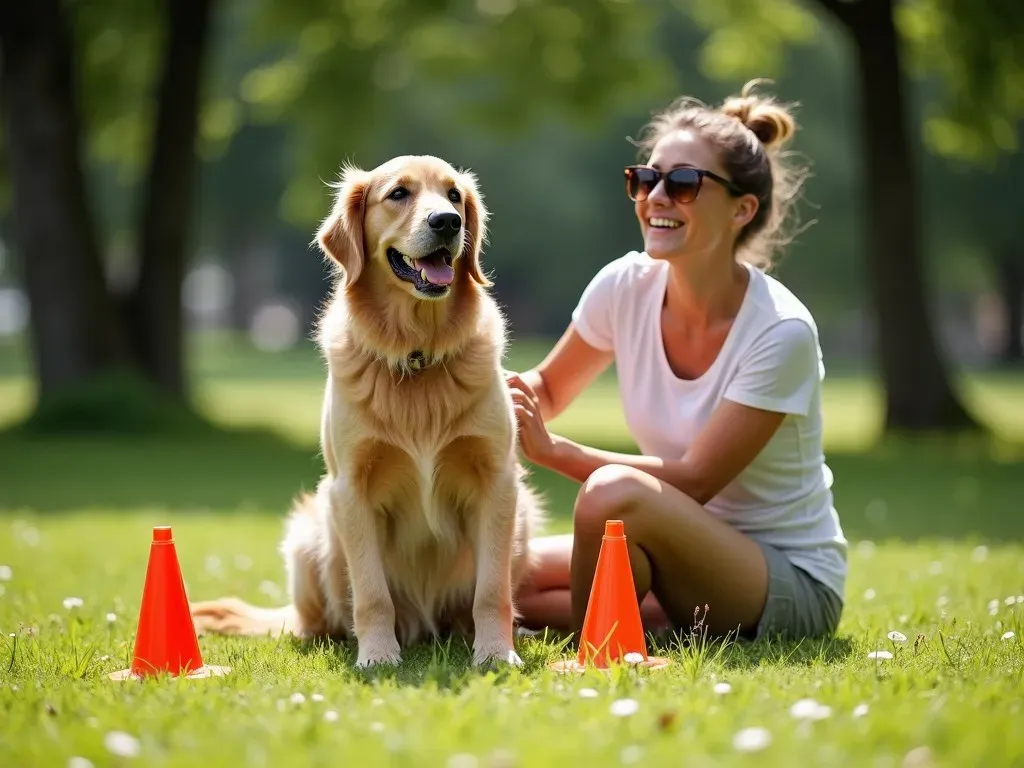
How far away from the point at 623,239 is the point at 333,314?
3883 cm

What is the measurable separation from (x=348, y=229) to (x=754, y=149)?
5.06 feet

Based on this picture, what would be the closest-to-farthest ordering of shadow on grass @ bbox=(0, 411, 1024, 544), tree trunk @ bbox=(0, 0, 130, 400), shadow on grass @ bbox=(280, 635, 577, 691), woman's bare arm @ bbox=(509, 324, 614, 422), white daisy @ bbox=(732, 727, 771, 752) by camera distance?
white daisy @ bbox=(732, 727, 771, 752) → shadow on grass @ bbox=(280, 635, 577, 691) → woman's bare arm @ bbox=(509, 324, 614, 422) → shadow on grass @ bbox=(0, 411, 1024, 544) → tree trunk @ bbox=(0, 0, 130, 400)

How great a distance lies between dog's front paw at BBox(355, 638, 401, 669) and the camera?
3894mm

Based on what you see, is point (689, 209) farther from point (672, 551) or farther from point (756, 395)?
point (672, 551)

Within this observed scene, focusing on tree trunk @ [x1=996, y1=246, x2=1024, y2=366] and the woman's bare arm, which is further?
tree trunk @ [x1=996, y1=246, x2=1024, y2=366]

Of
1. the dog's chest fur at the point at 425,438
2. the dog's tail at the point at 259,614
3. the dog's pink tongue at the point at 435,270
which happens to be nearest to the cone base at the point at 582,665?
the dog's chest fur at the point at 425,438

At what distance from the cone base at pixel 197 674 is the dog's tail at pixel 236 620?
2.37ft

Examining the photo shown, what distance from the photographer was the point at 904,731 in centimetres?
270

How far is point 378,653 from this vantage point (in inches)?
155

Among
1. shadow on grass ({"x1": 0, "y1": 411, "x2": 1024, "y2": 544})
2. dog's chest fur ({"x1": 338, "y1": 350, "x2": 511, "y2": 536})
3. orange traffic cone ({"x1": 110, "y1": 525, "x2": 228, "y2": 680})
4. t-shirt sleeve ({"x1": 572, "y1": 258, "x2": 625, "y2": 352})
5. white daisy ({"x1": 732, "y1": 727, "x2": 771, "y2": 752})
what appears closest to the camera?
white daisy ({"x1": 732, "y1": 727, "x2": 771, "y2": 752})

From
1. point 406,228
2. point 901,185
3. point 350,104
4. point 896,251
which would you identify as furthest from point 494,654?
point 350,104

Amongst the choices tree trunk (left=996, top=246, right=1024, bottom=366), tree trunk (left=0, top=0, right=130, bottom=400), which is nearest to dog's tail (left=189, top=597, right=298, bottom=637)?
tree trunk (left=0, top=0, right=130, bottom=400)

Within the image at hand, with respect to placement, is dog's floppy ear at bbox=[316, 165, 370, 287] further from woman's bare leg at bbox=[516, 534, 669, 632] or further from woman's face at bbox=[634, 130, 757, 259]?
woman's bare leg at bbox=[516, 534, 669, 632]

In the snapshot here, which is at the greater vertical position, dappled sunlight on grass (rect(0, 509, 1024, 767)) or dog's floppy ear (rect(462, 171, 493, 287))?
dog's floppy ear (rect(462, 171, 493, 287))
